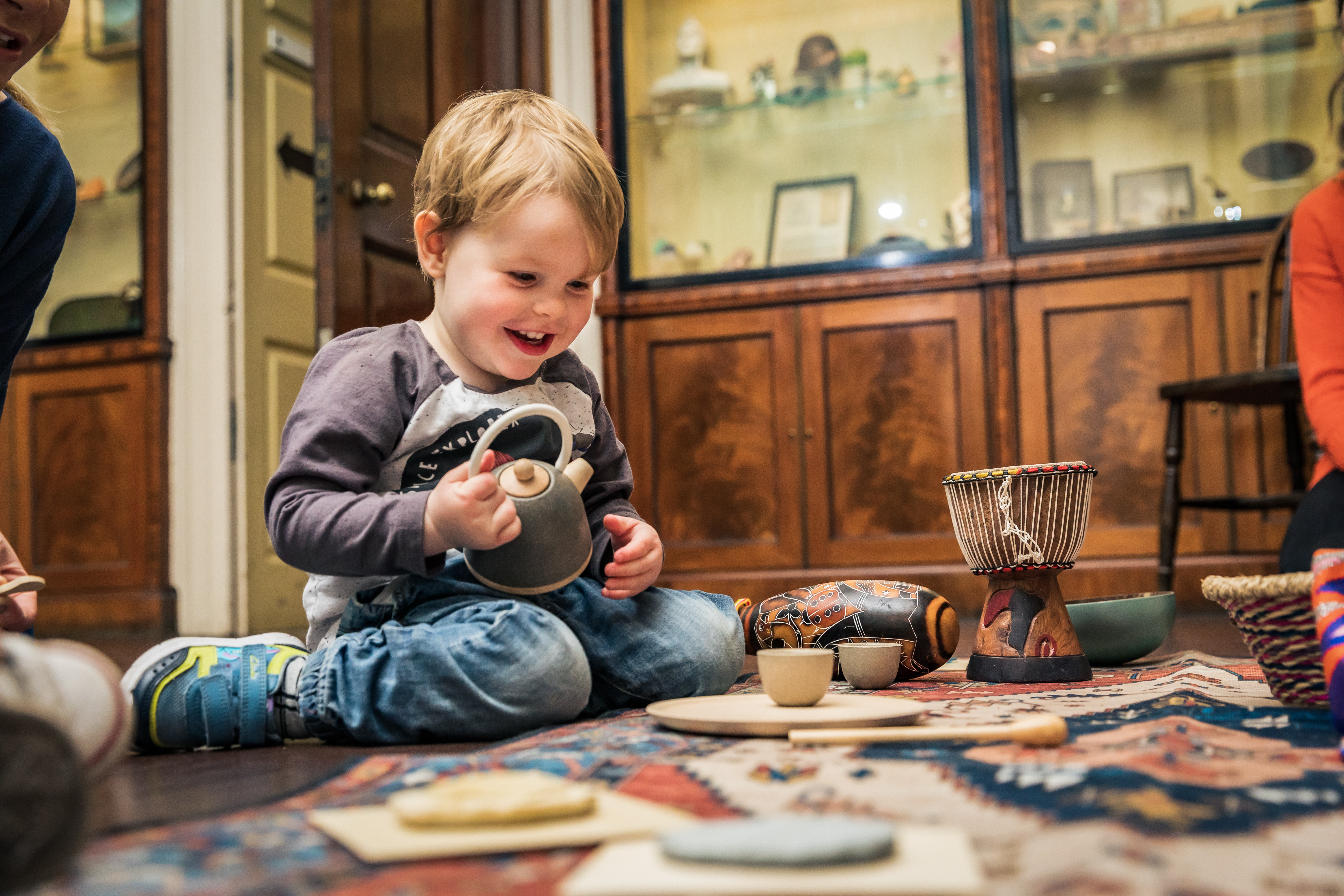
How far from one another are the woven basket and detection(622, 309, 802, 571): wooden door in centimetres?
192

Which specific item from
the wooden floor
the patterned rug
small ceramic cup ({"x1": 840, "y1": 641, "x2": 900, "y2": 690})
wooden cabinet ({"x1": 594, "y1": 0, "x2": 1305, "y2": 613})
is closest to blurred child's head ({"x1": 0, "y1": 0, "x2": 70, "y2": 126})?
the wooden floor

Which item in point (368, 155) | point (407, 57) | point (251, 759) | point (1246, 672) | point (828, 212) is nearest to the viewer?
point (251, 759)

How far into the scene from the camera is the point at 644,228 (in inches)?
131

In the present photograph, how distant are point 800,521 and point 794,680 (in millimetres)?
1975

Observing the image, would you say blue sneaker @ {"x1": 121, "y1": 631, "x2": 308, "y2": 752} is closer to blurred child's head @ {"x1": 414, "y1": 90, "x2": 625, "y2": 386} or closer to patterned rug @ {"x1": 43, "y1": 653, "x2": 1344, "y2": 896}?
patterned rug @ {"x1": 43, "y1": 653, "x2": 1344, "y2": 896}

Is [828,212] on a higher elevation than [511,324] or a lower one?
higher

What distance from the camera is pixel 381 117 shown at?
271 centimetres

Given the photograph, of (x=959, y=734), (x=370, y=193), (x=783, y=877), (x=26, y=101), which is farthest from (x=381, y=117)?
(x=783, y=877)

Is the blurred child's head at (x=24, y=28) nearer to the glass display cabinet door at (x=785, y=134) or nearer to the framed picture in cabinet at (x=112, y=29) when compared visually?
the glass display cabinet door at (x=785, y=134)

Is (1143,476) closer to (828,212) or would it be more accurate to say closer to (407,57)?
(828,212)

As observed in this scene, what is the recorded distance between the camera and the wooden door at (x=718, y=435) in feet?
9.82

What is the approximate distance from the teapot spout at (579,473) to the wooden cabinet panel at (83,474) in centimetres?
249

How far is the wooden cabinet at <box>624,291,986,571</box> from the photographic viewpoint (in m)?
2.89

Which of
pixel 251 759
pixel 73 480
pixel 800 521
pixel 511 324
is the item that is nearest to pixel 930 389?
pixel 800 521
